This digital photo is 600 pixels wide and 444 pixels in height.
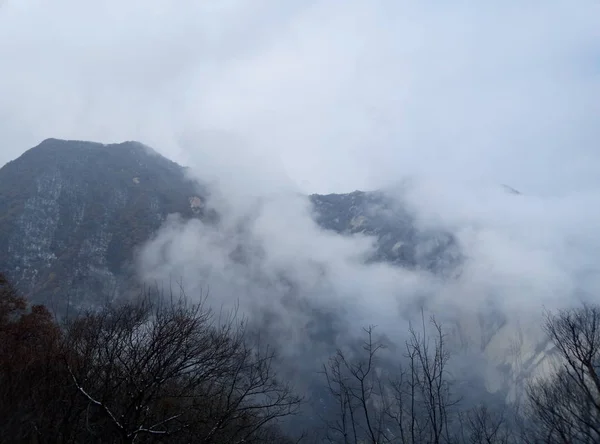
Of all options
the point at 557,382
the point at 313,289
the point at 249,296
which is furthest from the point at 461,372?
the point at 557,382

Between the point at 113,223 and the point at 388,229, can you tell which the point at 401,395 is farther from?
the point at 388,229

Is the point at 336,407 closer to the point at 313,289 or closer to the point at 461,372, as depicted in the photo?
the point at 461,372

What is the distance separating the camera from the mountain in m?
75.3

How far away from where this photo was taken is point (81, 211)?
8988 cm

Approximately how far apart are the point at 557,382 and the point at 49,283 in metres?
72.0

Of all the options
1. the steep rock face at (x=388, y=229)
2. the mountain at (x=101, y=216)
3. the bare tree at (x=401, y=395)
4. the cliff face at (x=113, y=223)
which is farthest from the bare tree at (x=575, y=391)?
the steep rock face at (x=388, y=229)

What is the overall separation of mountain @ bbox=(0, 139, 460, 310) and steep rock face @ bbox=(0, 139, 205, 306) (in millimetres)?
174

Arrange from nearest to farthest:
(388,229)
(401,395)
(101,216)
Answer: (401,395) → (101,216) → (388,229)

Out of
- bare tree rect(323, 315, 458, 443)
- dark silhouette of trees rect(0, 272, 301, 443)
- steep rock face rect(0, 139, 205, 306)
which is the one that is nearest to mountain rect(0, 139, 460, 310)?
steep rock face rect(0, 139, 205, 306)

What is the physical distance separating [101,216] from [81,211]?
3.82m

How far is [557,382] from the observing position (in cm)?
2073

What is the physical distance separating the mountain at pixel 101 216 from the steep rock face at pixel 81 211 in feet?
0.57

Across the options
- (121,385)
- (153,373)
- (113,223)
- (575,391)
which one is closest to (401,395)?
(575,391)

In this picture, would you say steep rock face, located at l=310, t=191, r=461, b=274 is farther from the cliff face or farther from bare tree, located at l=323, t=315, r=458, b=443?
bare tree, located at l=323, t=315, r=458, b=443
